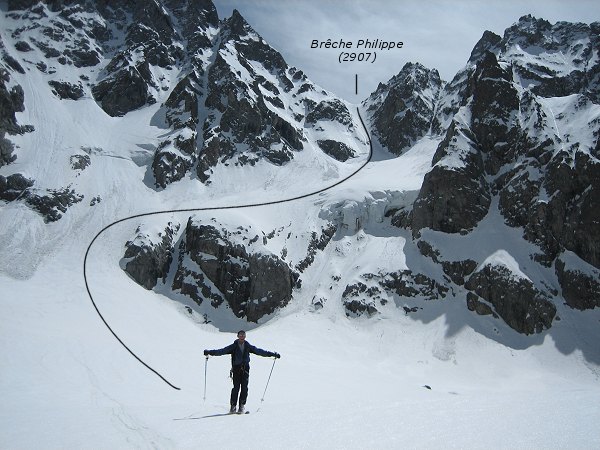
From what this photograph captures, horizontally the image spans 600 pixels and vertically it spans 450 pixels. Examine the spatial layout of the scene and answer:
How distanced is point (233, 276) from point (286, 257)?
8402 mm

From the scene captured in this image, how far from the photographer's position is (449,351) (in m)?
45.9

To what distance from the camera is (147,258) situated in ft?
189

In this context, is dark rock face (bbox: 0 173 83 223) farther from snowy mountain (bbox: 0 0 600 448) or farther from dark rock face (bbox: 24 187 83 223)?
snowy mountain (bbox: 0 0 600 448)

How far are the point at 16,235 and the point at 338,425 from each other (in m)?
62.2

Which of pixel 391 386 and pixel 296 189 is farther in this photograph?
pixel 296 189

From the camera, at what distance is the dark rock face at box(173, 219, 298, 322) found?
57.2 m

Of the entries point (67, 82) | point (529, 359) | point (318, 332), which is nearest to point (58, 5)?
point (67, 82)

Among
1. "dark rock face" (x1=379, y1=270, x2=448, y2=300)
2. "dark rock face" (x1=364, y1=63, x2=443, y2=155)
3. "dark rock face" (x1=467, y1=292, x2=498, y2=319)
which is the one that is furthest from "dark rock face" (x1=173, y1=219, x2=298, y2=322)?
"dark rock face" (x1=364, y1=63, x2=443, y2=155)

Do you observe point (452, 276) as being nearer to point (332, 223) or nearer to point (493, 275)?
point (493, 275)

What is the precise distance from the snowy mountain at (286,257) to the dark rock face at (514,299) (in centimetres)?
24

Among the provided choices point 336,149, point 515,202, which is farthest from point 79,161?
point 515,202

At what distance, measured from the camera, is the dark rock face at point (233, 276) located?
188ft

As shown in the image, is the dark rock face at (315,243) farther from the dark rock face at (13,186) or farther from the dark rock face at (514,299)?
the dark rock face at (13,186)

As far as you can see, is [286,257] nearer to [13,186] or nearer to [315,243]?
[315,243]
